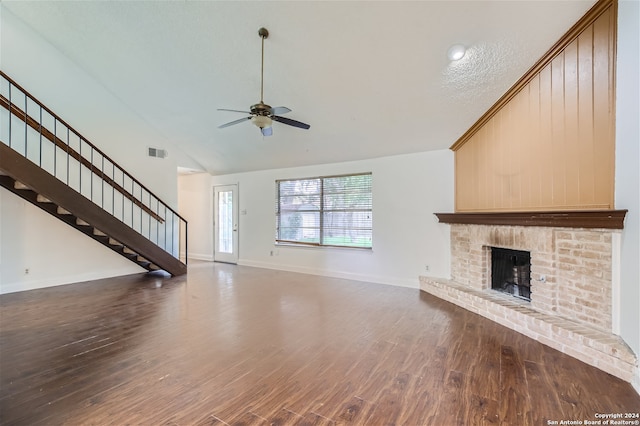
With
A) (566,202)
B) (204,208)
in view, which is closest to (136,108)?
(204,208)

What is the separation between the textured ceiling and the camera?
2867 millimetres

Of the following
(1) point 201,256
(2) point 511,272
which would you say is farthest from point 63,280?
(2) point 511,272

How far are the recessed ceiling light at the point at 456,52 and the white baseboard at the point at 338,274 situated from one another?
3.43 meters

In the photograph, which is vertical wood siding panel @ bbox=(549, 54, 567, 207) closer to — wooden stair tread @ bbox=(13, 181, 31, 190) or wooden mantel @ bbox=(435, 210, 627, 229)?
wooden mantel @ bbox=(435, 210, 627, 229)

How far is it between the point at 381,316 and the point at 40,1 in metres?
6.50

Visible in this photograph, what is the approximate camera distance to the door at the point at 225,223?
24.8ft

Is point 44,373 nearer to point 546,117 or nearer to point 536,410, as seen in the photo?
point 536,410

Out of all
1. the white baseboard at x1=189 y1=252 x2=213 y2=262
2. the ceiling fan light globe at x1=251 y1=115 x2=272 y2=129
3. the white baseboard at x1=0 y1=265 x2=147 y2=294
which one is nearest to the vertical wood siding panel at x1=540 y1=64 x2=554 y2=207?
the ceiling fan light globe at x1=251 y1=115 x2=272 y2=129

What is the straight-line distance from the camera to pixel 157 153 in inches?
251

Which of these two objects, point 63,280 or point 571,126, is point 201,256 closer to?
point 63,280

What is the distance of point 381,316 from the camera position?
11.9 ft

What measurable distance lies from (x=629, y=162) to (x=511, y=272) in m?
2.07

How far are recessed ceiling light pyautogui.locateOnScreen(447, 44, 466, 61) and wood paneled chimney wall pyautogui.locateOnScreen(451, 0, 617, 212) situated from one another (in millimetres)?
854

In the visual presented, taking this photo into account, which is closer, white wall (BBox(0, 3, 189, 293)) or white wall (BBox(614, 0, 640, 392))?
white wall (BBox(614, 0, 640, 392))
